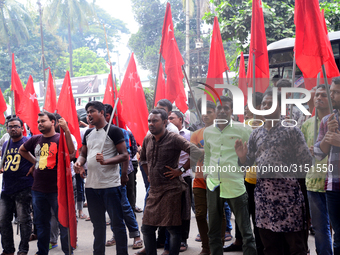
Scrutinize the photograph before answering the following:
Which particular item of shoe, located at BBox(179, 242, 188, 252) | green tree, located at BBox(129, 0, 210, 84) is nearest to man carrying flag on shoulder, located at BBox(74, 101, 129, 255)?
shoe, located at BBox(179, 242, 188, 252)

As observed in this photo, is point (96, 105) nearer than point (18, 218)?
Yes

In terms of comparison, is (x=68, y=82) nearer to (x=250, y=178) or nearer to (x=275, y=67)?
(x=250, y=178)

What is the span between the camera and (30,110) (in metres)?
6.80

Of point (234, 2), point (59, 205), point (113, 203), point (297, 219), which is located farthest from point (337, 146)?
point (234, 2)

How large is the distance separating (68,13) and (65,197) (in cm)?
4017

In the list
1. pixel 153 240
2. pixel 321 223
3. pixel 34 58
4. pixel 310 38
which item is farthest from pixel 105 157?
pixel 34 58

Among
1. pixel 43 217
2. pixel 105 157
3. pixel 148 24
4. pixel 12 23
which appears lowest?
pixel 43 217

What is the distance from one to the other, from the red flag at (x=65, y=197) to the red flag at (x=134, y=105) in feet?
4.85

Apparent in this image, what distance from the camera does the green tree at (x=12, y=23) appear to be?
1481 inches

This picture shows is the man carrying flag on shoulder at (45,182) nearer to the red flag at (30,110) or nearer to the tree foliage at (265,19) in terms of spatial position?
the red flag at (30,110)

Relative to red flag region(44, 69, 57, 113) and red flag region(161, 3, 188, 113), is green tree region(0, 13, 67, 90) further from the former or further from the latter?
red flag region(161, 3, 188, 113)

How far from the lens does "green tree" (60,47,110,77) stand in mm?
42281

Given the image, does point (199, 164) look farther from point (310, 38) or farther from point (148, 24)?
point (148, 24)

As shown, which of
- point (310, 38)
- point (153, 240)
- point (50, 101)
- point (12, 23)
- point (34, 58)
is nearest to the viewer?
point (310, 38)
